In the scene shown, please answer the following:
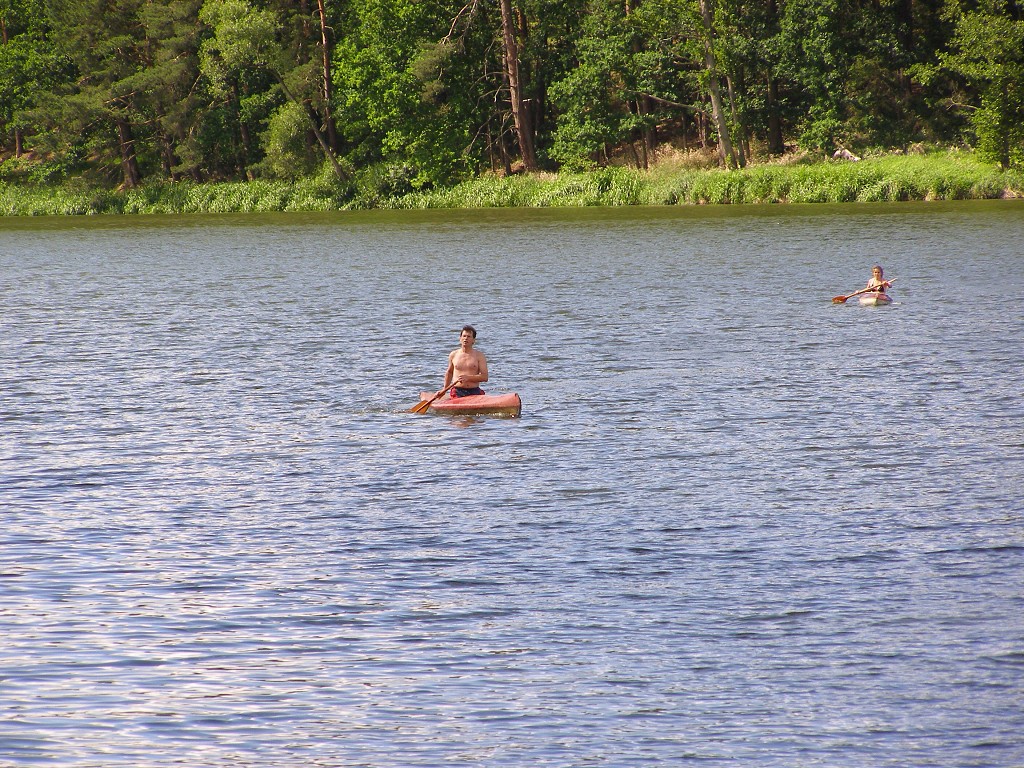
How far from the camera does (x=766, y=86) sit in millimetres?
70188

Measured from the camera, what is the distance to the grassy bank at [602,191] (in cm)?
5828

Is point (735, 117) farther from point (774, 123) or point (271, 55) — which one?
point (271, 55)

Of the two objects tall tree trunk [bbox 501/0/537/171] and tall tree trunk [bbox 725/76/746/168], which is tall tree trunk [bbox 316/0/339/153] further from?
tall tree trunk [bbox 725/76/746/168]

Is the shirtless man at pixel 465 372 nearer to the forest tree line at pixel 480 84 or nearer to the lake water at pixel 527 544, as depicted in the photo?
the lake water at pixel 527 544

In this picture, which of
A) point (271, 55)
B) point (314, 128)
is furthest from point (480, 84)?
point (271, 55)

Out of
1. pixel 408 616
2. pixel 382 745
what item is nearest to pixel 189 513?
pixel 408 616

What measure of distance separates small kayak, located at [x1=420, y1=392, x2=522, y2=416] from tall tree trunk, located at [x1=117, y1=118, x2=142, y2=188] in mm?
73585

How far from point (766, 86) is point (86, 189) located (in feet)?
143

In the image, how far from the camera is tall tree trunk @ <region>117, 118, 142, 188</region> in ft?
288

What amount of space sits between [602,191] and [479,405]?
50695mm

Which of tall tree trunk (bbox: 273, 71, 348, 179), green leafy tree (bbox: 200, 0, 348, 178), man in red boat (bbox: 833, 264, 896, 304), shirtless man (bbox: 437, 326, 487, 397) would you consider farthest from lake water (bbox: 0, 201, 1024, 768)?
tall tree trunk (bbox: 273, 71, 348, 179)

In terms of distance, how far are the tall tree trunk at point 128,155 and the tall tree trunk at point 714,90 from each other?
131ft

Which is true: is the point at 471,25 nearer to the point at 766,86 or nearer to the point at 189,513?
the point at 766,86

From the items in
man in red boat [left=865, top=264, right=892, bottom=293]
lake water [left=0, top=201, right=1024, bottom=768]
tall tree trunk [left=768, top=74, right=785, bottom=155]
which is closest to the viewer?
lake water [left=0, top=201, right=1024, bottom=768]
